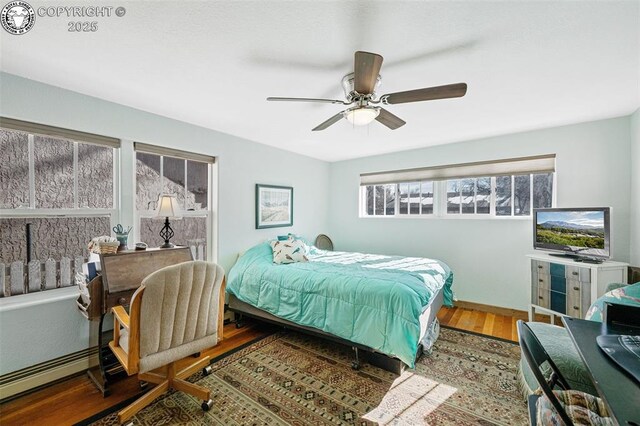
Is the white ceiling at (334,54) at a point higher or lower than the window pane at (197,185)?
higher

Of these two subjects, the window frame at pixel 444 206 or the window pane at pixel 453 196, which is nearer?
the window frame at pixel 444 206

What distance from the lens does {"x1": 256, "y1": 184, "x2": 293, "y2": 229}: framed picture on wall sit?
12.7 feet

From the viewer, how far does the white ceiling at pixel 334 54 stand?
1390 millimetres

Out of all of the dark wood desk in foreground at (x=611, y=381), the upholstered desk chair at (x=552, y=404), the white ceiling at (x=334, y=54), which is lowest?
the upholstered desk chair at (x=552, y=404)

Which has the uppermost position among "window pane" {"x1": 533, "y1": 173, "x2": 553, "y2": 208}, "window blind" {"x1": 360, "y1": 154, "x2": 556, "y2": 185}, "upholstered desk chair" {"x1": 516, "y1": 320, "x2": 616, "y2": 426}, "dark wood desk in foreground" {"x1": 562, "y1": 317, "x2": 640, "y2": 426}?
"window blind" {"x1": 360, "y1": 154, "x2": 556, "y2": 185}

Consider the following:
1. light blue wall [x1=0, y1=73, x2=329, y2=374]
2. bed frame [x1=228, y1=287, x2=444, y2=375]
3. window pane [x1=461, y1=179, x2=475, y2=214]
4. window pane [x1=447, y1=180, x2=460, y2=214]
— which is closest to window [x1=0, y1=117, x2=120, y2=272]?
light blue wall [x1=0, y1=73, x2=329, y2=374]

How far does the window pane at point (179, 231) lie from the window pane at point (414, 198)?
10.6ft

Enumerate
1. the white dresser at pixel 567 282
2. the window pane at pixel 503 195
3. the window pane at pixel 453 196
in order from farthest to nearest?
the window pane at pixel 453 196 → the window pane at pixel 503 195 → the white dresser at pixel 567 282

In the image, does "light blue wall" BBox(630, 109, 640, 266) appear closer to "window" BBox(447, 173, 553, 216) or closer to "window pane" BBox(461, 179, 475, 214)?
"window" BBox(447, 173, 553, 216)

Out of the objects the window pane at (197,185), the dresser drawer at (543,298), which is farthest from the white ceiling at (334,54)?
the dresser drawer at (543,298)

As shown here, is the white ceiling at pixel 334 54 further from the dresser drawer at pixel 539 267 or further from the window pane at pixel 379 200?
the window pane at pixel 379 200

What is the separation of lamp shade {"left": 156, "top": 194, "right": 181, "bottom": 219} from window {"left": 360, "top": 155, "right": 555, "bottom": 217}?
3288 mm

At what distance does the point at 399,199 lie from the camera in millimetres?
4598

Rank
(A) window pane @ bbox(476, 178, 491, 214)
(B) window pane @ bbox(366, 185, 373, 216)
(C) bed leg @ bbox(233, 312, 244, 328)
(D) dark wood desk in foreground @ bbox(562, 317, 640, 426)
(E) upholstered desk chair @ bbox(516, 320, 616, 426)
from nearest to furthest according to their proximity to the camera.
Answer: (D) dark wood desk in foreground @ bbox(562, 317, 640, 426) → (E) upholstered desk chair @ bbox(516, 320, 616, 426) → (C) bed leg @ bbox(233, 312, 244, 328) → (A) window pane @ bbox(476, 178, 491, 214) → (B) window pane @ bbox(366, 185, 373, 216)
